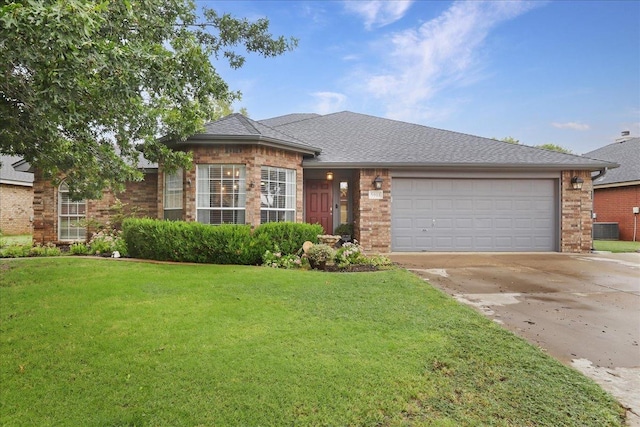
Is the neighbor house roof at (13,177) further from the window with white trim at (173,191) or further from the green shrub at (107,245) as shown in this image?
the window with white trim at (173,191)

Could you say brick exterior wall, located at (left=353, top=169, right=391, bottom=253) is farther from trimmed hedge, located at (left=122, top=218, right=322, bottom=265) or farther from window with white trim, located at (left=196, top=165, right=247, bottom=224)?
window with white trim, located at (left=196, top=165, right=247, bottom=224)

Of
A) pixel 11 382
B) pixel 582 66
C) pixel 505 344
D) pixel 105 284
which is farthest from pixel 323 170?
pixel 582 66

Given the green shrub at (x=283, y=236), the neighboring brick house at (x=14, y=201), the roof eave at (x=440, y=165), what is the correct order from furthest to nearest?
the neighboring brick house at (x=14, y=201), the roof eave at (x=440, y=165), the green shrub at (x=283, y=236)

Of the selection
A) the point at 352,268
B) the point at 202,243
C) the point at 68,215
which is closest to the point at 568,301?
the point at 352,268

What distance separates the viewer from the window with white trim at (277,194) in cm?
910

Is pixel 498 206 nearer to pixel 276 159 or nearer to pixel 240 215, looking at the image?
pixel 276 159

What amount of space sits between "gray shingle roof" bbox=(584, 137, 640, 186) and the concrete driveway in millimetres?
8943

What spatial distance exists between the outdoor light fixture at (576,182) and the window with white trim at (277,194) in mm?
9215

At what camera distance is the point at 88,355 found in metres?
3.12

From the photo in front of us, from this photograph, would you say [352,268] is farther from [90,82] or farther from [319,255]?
[90,82]

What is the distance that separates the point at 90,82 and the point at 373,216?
327 inches

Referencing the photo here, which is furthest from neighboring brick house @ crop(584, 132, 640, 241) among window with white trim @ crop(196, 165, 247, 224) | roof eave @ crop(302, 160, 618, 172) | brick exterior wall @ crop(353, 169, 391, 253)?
window with white trim @ crop(196, 165, 247, 224)

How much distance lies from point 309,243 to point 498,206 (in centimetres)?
701

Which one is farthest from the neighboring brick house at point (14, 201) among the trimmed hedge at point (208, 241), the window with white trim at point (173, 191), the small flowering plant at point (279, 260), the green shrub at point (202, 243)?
the small flowering plant at point (279, 260)
